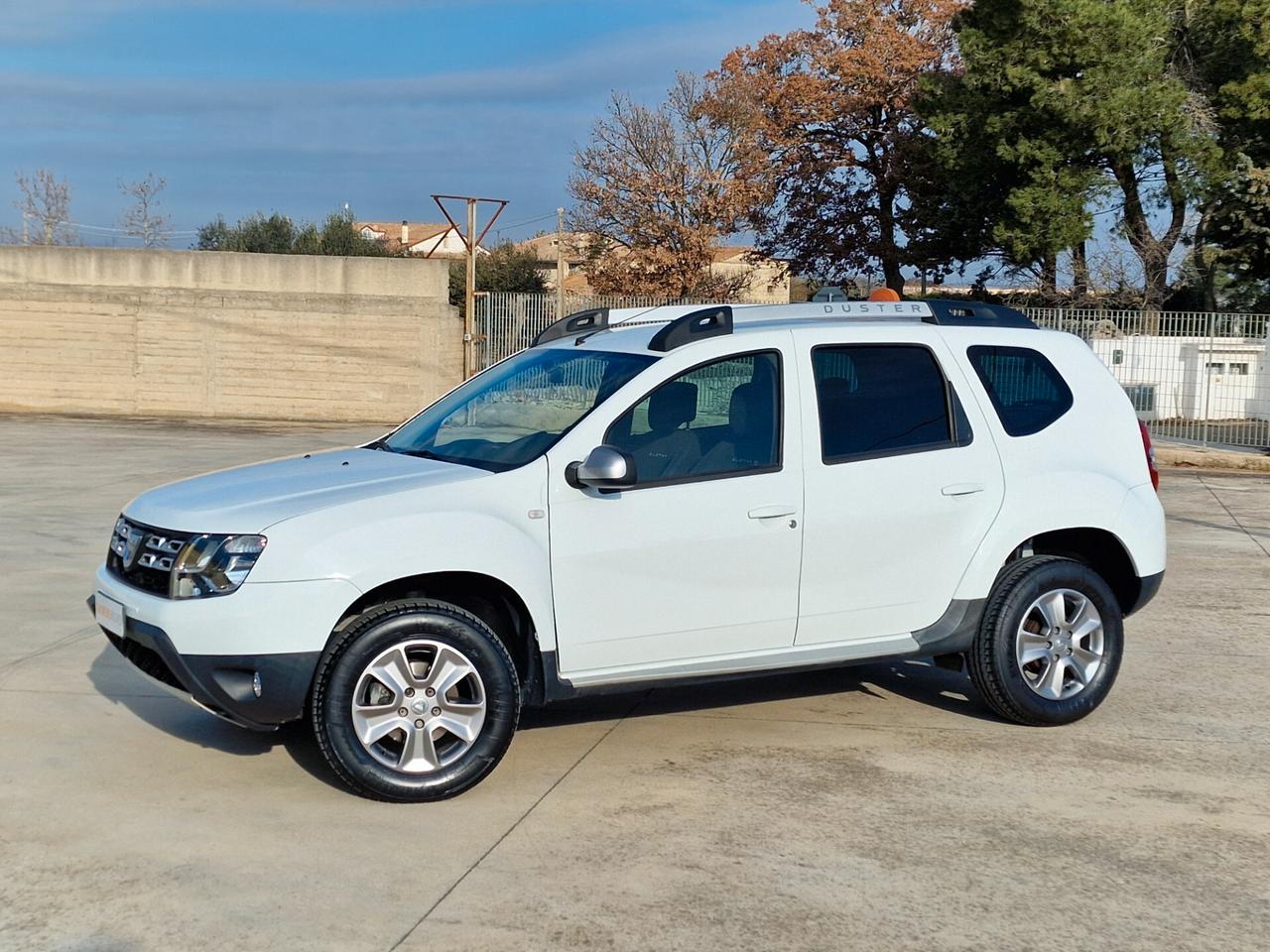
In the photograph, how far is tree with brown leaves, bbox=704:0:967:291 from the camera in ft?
139

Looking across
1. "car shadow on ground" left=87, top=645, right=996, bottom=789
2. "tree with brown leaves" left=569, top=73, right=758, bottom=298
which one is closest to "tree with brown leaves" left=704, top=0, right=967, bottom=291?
"tree with brown leaves" left=569, top=73, right=758, bottom=298

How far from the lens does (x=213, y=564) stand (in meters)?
4.96

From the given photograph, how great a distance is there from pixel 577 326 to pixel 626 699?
183 cm

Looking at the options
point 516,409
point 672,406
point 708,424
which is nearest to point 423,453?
point 516,409

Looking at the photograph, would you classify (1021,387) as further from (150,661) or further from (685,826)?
(150,661)

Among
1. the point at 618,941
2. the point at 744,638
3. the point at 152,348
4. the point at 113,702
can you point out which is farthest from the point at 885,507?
the point at 152,348

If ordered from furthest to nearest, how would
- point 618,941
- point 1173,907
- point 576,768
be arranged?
point 576,768 → point 1173,907 → point 618,941

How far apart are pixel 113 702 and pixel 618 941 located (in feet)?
11.4

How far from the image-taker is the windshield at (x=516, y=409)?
18.4ft

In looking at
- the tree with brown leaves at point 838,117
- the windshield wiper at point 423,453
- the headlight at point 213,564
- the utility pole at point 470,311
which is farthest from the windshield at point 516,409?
the tree with brown leaves at point 838,117

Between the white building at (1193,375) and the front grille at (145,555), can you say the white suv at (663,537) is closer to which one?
the front grille at (145,555)

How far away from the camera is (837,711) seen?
654cm

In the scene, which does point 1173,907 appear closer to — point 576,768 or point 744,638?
point 744,638

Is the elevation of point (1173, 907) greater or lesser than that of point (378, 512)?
lesser
